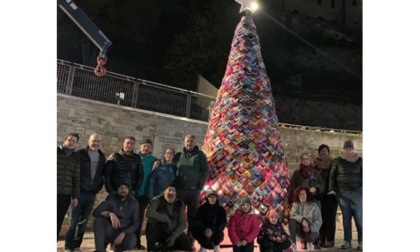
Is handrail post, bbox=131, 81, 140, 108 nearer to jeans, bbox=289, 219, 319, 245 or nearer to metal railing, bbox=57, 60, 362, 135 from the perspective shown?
metal railing, bbox=57, 60, 362, 135

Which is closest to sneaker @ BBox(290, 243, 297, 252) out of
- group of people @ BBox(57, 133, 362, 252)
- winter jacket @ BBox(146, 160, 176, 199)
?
group of people @ BBox(57, 133, 362, 252)

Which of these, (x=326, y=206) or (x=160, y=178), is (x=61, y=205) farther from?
(x=326, y=206)

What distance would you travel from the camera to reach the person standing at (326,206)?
328 cm

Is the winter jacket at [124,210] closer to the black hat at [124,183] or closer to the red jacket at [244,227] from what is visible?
the black hat at [124,183]

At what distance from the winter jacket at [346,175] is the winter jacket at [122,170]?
1599 mm

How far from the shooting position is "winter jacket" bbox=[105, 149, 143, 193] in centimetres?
291

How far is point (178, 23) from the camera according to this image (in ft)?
18.9

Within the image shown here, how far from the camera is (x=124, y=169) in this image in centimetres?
294

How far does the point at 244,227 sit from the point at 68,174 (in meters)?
1.30

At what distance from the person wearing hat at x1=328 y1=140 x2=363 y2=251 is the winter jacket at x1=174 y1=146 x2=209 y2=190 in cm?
109

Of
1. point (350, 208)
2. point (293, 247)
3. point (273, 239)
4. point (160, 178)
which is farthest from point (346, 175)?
point (160, 178)
